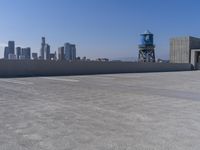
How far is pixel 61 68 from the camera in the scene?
1011 inches

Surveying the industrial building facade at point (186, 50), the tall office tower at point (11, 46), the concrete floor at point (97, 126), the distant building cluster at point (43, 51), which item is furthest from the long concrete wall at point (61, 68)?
the tall office tower at point (11, 46)

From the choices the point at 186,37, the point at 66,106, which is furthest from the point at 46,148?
the point at 186,37

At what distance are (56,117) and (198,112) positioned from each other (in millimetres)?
3658

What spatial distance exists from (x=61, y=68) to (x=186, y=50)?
33847 mm

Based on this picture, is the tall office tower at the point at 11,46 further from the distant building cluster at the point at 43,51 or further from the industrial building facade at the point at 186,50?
the industrial building facade at the point at 186,50

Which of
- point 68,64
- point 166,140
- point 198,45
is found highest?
point 198,45

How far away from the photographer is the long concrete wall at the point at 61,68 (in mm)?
22078

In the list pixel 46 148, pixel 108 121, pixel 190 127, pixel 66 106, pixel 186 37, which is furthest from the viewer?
pixel 186 37

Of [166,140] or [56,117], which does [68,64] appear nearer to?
[56,117]

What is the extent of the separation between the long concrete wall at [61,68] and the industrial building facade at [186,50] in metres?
17.7

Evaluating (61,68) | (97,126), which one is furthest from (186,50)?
(97,126)

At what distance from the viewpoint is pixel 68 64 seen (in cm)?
2628

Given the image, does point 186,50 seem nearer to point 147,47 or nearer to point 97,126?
point 147,47

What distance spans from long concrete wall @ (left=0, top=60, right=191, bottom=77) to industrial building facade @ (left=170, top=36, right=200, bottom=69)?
58.2 feet
